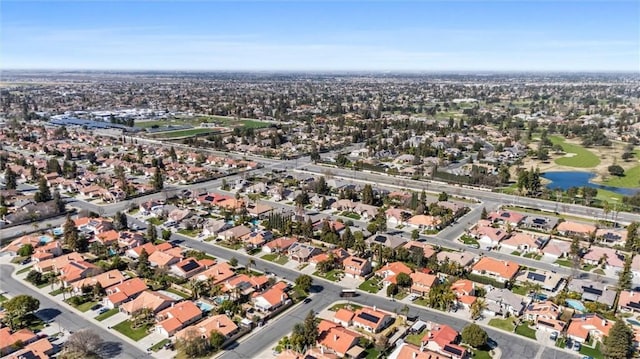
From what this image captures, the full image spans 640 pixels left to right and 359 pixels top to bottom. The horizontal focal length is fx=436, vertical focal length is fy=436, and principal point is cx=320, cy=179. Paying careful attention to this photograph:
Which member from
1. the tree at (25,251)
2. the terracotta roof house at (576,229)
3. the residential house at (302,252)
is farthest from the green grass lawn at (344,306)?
the tree at (25,251)

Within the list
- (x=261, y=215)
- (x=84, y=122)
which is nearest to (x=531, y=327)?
(x=261, y=215)

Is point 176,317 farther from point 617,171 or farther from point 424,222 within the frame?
point 617,171

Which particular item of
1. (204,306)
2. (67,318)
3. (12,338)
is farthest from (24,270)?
(204,306)

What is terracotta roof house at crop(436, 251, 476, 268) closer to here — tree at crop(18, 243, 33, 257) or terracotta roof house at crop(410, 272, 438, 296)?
terracotta roof house at crop(410, 272, 438, 296)

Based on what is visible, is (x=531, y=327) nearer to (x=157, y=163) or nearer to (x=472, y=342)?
(x=472, y=342)

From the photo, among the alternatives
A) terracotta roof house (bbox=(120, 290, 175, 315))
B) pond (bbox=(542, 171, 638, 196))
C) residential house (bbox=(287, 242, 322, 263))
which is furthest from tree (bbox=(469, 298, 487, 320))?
pond (bbox=(542, 171, 638, 196))
